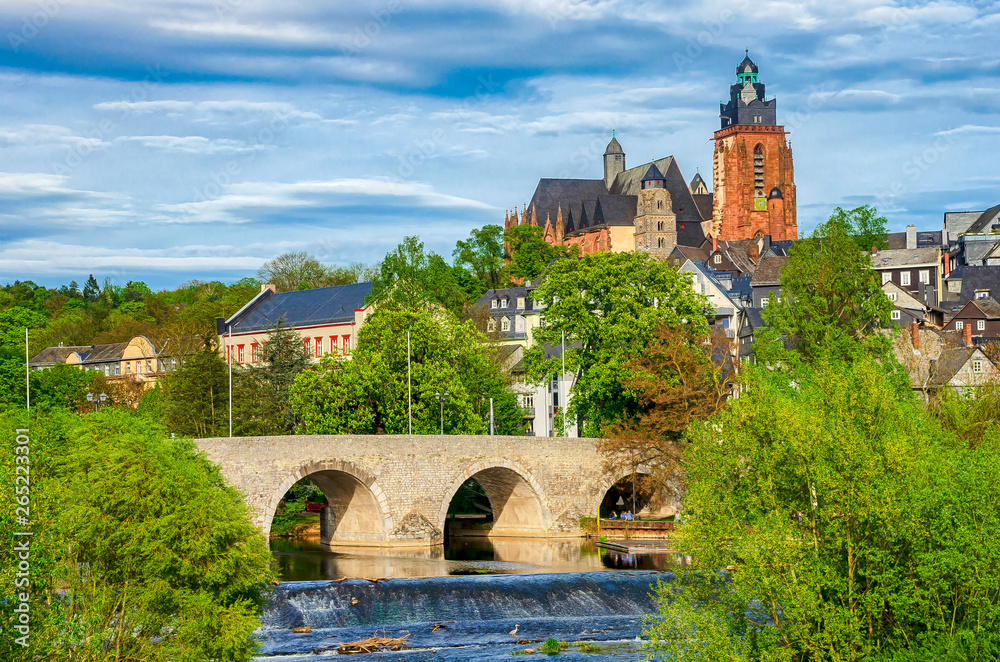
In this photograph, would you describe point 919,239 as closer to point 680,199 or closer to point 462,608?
point 680,199

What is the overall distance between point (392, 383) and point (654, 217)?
76657 millimetres

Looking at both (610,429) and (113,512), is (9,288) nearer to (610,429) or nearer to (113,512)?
(610,429)

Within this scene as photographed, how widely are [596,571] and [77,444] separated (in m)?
20.7

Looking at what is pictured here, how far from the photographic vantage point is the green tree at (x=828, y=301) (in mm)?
54500

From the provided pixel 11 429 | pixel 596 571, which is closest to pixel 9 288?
pixel 596 571

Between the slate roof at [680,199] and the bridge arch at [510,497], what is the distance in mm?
85329

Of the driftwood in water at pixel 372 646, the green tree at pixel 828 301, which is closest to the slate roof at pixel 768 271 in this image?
the green tree at pixel 828 301

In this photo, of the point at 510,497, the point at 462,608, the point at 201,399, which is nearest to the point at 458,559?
the point at 510,497

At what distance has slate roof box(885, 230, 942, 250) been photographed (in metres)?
125

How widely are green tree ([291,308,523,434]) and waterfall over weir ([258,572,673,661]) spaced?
1855 cm

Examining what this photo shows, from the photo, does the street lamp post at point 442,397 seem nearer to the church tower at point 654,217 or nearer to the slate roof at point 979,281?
the slate roof at point 979,281

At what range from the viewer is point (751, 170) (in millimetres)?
141875

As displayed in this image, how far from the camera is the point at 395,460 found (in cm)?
4822

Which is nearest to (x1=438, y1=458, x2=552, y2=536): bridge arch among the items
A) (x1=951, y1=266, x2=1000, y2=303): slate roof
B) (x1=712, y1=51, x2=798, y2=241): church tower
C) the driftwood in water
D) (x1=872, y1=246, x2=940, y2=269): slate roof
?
the driftwood in water
